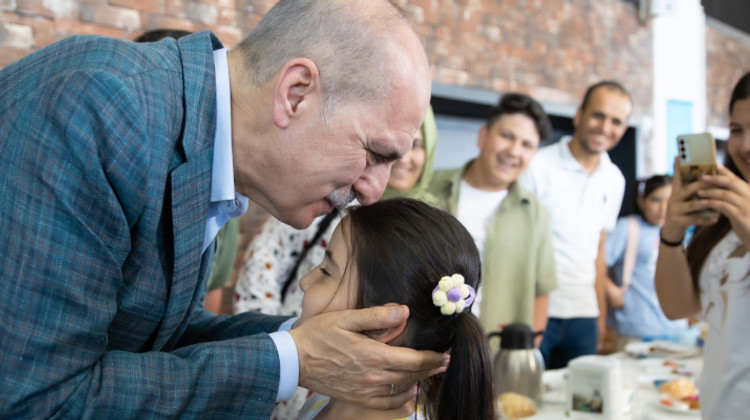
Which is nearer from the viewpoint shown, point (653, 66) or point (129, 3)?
point (129, 3)

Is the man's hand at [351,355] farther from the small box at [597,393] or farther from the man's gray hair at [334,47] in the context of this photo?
the small box at [597,393]

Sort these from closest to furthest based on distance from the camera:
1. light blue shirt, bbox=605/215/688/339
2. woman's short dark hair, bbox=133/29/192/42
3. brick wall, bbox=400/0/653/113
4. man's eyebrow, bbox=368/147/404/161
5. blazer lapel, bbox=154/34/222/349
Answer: blazer lapel, bbox=154/34/222/349
man's eyebrow, bbox=368/147/404/161
woman's short dark hair, bbox=133/29/192/42
light blue shirt, bbox=605/215/688/339
brick wall, bbox=400/0/653/113

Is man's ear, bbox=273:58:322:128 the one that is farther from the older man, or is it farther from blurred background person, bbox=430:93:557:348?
blurred background person, bbox=430:93:557:348

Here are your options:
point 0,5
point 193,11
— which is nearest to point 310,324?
point 0,5

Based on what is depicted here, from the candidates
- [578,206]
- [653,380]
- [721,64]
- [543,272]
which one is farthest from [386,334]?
[721,64]

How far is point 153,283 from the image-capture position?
1.01 meters

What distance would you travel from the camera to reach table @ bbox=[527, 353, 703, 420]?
79.0 inches

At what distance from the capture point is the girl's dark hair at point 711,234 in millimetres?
1835

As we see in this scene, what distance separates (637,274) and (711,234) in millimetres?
2601

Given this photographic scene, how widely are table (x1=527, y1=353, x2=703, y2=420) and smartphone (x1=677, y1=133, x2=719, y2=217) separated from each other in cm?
67

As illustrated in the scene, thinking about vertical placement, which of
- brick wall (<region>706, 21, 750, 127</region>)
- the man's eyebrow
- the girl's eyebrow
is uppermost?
brick wall (<region>706, 21, 750, 127</region>)

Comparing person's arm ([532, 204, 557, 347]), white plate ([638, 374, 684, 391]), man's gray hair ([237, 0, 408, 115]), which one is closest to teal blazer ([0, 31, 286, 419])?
man's gray hair ([237, 0, 408, 115])

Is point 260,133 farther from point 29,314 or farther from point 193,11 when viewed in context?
point 193,11

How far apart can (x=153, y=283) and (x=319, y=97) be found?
40 cm
